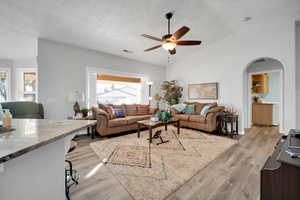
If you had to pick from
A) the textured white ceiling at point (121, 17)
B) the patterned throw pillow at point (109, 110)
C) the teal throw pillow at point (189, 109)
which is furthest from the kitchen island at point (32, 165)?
the teal throw pillow at point (189, 109)

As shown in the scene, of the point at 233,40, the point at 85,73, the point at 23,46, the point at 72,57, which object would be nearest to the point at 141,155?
the point at 85,73

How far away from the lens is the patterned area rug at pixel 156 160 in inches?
68.3

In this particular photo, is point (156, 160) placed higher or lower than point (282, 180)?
lower

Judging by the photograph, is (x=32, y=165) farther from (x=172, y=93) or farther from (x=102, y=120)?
(x=172, y=93)

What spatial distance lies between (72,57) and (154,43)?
2476mm

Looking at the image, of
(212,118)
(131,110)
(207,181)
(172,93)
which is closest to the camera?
(207,181)

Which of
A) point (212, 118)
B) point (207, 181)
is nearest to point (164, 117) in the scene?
point (212, 118)

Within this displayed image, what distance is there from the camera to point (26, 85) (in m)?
4.61

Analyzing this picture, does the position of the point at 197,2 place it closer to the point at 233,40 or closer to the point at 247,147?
the point at 233,40

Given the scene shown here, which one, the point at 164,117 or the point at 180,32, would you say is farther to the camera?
the point at 164,117

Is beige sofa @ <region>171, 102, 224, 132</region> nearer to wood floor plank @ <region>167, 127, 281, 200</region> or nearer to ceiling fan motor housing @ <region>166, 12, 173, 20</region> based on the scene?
wood floor plank @ <region>167, 127, 281, 200</region>

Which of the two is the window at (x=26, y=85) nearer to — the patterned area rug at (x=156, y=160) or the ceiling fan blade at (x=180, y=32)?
the patterned area rug at (x=156, y=160)

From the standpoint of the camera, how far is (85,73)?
4.20 m

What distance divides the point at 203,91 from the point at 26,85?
6.29m
